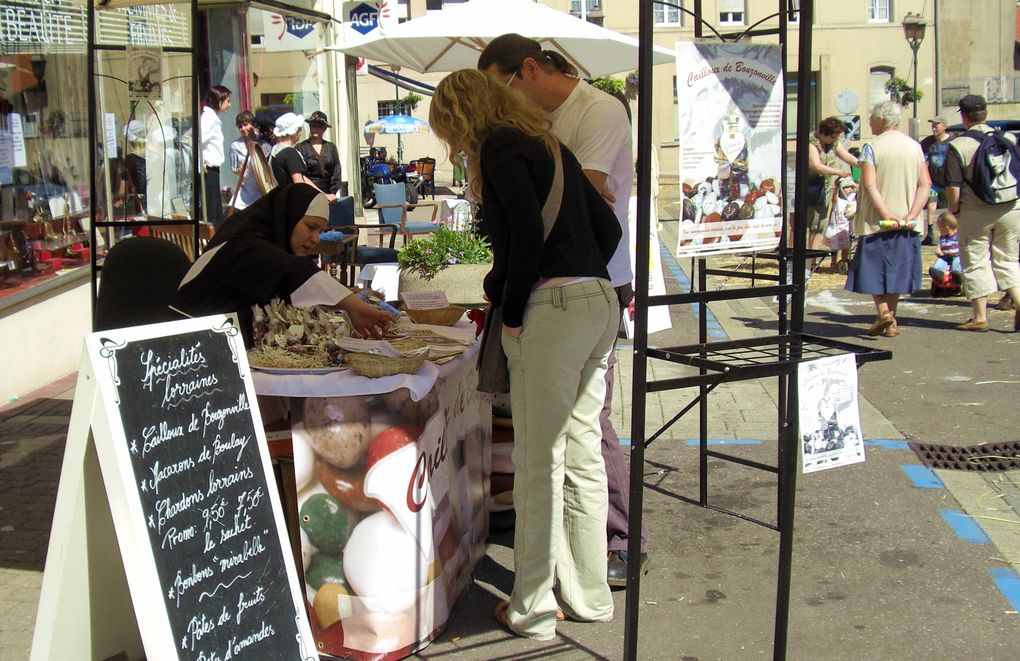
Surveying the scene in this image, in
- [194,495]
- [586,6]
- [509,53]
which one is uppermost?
[586,6]

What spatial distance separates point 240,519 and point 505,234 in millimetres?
1226

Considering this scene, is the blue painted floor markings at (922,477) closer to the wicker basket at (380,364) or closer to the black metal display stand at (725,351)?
the black metal display stand at (725,351)

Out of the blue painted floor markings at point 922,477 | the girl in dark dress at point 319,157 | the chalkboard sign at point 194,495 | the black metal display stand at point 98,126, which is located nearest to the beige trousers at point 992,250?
the blue painted floor markings at point 922,477

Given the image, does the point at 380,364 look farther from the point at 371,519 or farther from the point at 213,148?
the point at 213,148

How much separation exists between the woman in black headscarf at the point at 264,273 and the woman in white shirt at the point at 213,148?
7021 mm

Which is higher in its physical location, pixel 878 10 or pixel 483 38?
pixel 878 10

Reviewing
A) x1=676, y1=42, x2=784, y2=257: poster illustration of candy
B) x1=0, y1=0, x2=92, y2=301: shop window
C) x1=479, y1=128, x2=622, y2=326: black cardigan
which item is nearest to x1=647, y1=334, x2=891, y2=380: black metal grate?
x1=676, y1=42, x2=784, y2=257: poster illustration of candy

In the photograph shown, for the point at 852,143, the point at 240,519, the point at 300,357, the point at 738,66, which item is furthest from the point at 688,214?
the point at 852,143

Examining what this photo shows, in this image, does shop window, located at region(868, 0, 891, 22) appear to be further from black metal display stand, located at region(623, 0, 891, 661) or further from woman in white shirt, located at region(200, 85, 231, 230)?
black metal display stand, located at region(623, 0, 891, 661)

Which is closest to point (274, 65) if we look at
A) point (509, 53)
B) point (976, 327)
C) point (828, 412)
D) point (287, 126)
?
point (287, 126)

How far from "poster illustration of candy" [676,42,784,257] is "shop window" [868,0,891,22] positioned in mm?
41027

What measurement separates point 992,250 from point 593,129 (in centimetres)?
629

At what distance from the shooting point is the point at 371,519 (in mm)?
3471

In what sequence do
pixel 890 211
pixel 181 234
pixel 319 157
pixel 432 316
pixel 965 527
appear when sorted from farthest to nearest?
1. pixel 319 157
2. pixel 890 211
3. pixel 181 234
4. pixel 965 527
5. pixel 432 316
